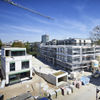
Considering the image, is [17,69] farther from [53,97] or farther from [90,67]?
[90,67]

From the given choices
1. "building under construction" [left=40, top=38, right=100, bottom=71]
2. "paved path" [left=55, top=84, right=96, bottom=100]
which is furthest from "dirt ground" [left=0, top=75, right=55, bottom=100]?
"building under construction" [left=40, top=38, right=100, bottom=71]

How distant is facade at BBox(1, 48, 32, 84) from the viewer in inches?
755

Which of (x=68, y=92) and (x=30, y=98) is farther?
(x=68, y=92)

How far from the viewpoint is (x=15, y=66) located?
20156 mm

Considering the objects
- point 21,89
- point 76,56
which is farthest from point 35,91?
point 76,56

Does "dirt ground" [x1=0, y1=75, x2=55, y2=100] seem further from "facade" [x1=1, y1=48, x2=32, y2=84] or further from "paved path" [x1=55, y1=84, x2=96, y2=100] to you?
"paved path" [x1=55, y1=84, x2=96, y2=100]

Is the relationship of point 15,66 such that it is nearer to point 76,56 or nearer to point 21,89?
point 21,89

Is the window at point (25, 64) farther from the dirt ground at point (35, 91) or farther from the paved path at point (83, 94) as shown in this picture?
the paved path at point (83, 94)

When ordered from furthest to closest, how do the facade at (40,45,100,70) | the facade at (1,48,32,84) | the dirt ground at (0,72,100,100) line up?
the facade at (40,45,100,70) → the facade at (1,48,32,84) → the dirt ground at (0,72,100,100)

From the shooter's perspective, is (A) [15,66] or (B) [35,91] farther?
(A) [15,66]

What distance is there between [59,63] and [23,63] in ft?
64.3

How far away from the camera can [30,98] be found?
45.9ft

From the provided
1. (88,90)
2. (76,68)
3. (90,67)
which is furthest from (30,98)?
(90,67)

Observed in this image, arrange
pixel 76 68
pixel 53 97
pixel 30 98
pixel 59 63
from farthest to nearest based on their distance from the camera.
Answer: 1. pixel 59 63
2. pixel 76 68
3. pixel 53 97
4. pixel 30 98
